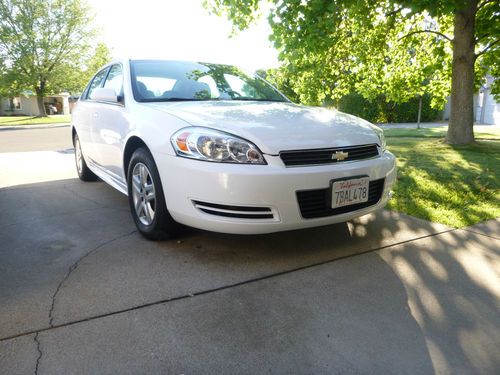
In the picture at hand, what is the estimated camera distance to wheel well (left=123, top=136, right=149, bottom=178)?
3.33 meters

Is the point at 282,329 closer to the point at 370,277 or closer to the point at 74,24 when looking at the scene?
the point at 370,277

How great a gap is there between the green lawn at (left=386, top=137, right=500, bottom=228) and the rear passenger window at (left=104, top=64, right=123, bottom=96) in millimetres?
3030

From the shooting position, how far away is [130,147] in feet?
11.4

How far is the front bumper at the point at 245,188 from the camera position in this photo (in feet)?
8.41

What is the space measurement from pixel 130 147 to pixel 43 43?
3434cm

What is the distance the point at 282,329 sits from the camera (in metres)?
2.10

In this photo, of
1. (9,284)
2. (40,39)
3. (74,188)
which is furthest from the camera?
(40,39)

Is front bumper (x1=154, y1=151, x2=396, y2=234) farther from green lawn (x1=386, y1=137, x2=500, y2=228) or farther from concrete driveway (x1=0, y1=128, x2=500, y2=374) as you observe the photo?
green lawn (x1=386, y1=137, x2=500, y2=228)

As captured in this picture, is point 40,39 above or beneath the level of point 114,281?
above

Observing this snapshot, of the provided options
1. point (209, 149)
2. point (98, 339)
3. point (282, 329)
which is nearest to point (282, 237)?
point (209, 149)

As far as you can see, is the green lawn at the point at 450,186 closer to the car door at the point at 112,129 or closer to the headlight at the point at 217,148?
the headlight at the point at 217,148

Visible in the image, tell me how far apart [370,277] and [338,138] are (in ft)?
3.21

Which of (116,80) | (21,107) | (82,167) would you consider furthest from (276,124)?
(21,107)

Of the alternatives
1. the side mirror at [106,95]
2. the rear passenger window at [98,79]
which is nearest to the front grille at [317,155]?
the side mirror at [106,95]
